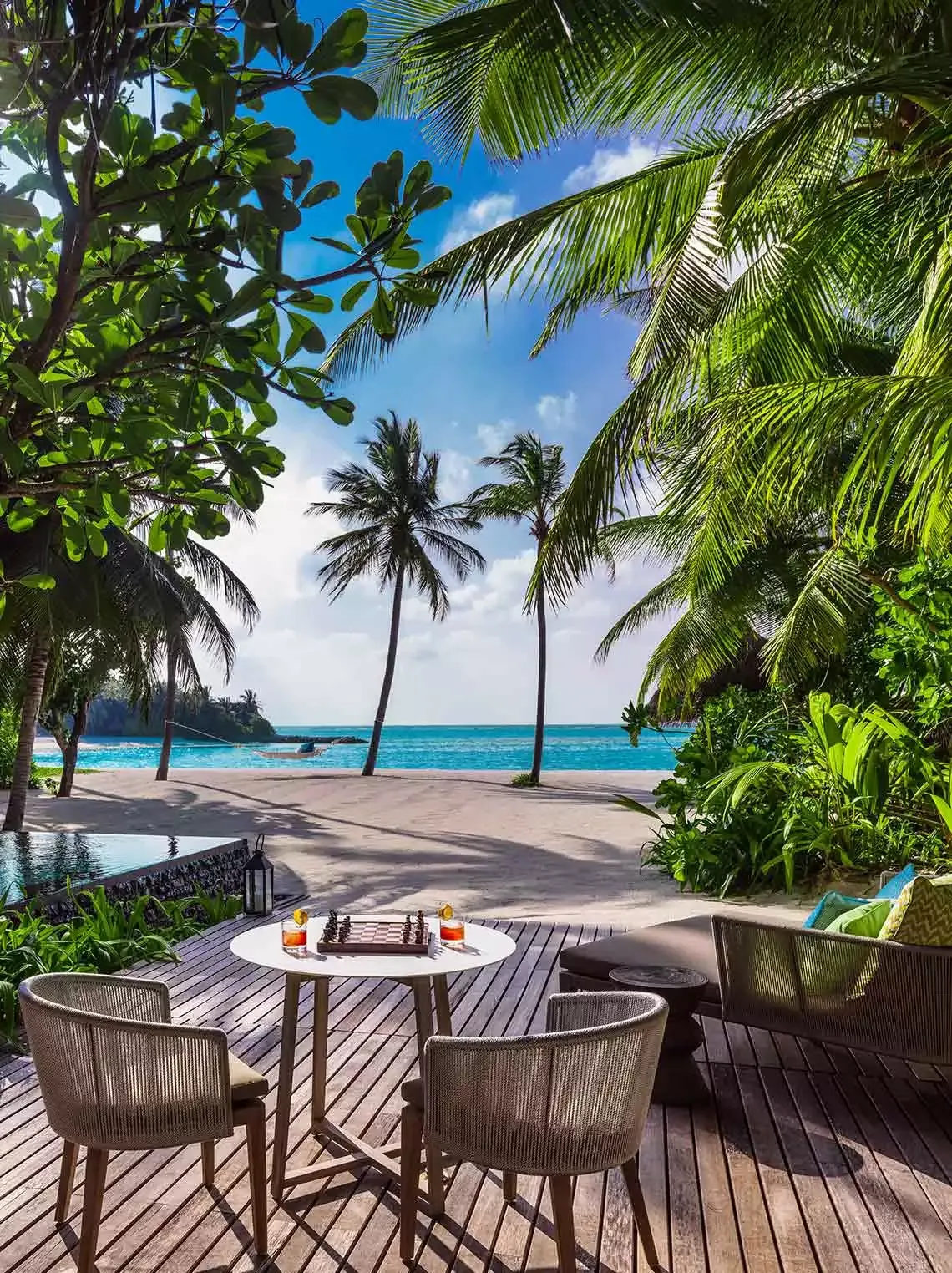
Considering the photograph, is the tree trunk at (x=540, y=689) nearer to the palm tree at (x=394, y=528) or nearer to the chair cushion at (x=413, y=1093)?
the palm tree at (x=394, y=528)

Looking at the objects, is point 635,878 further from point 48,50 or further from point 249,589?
point 48,50

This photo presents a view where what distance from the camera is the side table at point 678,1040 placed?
3.33 meters

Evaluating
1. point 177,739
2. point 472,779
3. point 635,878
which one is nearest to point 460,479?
point 177,739

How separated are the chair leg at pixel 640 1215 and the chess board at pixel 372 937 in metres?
0.86

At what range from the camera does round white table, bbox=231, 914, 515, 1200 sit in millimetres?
2738

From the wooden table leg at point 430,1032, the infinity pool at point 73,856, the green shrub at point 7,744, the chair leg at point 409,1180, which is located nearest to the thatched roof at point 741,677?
the infinity pool at point 73,856

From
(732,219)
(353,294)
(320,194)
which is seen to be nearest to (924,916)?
(353,294)

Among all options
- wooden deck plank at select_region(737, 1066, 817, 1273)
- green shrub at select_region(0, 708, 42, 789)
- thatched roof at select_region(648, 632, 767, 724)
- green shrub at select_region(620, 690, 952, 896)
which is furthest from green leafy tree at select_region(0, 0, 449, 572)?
green shrub at select_region(0, 708, 42, 789)

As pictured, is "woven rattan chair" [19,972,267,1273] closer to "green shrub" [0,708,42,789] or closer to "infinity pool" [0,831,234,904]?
"infinity pool" [0,831,234,904]

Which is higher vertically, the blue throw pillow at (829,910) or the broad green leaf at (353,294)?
the broad green leaf at (353,294)

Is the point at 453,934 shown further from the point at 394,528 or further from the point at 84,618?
the point at 394,528

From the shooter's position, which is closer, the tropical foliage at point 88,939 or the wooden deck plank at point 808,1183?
the wooden deck plank at point 808,1183

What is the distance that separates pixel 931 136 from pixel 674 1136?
3.93m

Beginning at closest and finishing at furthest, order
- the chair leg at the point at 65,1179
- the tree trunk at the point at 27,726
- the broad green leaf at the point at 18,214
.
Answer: the broad green leaf at the point at 18,214
the chair leg at the point at 65,1179
the tree trunk at the point at 27,726
